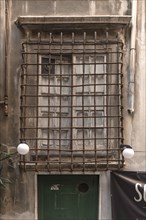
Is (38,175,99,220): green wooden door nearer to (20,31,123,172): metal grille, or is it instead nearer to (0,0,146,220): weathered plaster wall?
(0,0,146,220): weathered plaster wall

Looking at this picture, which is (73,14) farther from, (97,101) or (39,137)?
(39,137)

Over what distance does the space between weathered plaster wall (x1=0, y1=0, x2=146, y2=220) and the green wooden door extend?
6.9 inches

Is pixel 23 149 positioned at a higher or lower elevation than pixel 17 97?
lower

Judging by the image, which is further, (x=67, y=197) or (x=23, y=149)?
(x=67, y=197)

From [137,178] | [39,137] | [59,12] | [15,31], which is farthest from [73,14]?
[137,178]

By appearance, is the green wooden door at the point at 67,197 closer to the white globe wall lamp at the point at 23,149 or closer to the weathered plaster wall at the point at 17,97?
the weathered plaster wall at the point at 17,97

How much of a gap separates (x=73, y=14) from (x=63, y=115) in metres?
1.80


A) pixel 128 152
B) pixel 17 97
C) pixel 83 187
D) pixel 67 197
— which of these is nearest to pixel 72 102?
pixel 17 97

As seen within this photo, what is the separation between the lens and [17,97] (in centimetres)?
829

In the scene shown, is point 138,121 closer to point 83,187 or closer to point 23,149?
point 83,187

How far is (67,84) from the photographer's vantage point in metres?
8.31

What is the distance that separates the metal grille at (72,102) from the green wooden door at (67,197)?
311mm

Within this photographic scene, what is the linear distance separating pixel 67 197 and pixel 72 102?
1.66 metres

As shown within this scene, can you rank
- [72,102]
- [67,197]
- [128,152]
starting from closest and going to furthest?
[128,152] < [72,102] < [67,197]
